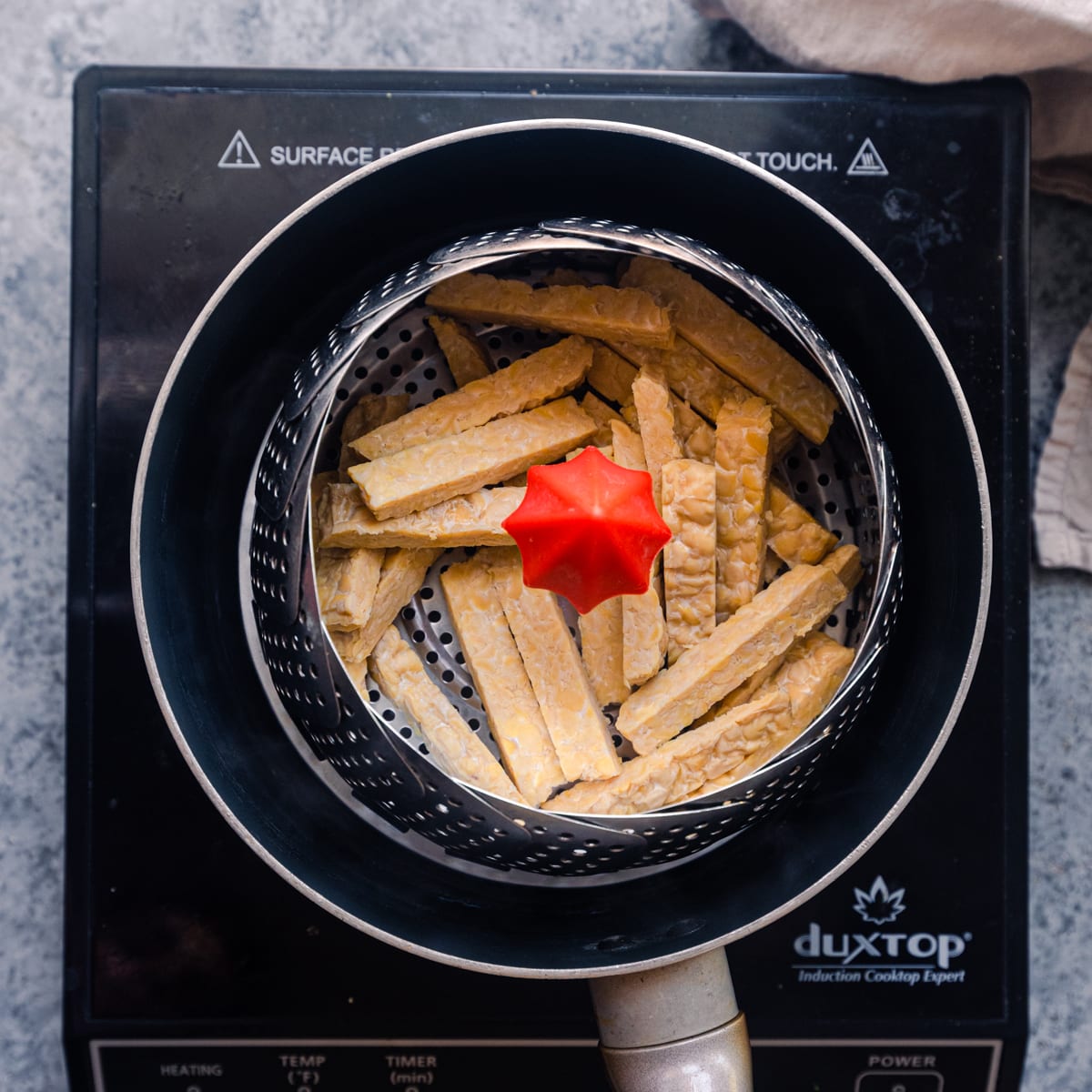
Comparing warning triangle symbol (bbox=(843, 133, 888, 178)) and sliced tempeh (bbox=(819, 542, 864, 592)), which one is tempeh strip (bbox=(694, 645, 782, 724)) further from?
warning triangle symbol (bbox=(843, 133, 888, 178))

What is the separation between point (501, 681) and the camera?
551 millimetres

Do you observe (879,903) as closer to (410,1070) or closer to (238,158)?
(410,1070)

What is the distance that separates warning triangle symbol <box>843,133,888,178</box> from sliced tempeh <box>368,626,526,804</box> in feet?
1.16

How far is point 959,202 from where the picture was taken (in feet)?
1.84

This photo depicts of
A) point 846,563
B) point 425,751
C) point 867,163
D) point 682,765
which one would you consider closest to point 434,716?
point 425,751

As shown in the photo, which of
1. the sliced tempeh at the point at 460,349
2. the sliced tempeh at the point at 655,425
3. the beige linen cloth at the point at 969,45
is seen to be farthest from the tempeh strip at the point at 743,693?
the beige linen cloth at the point at 969,45

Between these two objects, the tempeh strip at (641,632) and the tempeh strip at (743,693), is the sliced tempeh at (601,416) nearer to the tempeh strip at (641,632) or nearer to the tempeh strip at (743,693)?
the tempeh strip at (641,632)

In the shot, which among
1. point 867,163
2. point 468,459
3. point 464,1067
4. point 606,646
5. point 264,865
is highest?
point 867,163

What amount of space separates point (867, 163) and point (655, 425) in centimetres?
19

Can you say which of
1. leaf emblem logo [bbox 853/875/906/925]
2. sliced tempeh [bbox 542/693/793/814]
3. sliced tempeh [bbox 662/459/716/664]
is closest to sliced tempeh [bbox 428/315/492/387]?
sliced tempeh [bbox 662/459/716/664]

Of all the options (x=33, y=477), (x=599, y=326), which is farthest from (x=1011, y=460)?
(x=33, y=477)

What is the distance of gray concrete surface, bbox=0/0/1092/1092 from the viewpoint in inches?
25.6

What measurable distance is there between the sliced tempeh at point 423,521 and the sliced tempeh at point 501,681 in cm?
3

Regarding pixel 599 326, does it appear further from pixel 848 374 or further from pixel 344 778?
pixel 344 778
